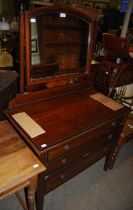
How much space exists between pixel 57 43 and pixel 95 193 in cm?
149

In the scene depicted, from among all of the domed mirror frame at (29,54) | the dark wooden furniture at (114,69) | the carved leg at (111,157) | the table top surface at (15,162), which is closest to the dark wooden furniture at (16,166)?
the table top surface at (15,162)

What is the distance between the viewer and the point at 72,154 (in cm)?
138

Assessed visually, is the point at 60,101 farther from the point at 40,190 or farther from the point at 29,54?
the point at 40,190

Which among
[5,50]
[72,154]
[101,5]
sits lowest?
[72,154]

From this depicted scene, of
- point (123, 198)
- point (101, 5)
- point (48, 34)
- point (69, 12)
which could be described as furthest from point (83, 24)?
point (101, 5)

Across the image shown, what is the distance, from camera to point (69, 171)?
1.48 metres

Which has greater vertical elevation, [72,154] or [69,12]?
[69,12]

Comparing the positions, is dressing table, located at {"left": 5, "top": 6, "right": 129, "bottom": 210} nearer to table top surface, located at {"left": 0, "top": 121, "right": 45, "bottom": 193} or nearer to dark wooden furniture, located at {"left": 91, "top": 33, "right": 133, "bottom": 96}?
table top surface, located at {"left": 0, "top": 121, "right": 45, "bottom": 193}

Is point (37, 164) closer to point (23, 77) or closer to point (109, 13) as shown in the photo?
point (23, 77)

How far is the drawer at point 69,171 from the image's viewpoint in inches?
53.7

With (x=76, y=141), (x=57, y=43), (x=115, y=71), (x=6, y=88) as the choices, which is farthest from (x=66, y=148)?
(x=115, y=71)

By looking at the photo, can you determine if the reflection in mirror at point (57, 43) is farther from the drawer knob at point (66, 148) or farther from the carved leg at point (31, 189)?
the carved leg at point (31, 189)

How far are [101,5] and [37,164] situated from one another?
6559mm

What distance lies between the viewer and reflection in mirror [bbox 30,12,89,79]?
1305 mm
